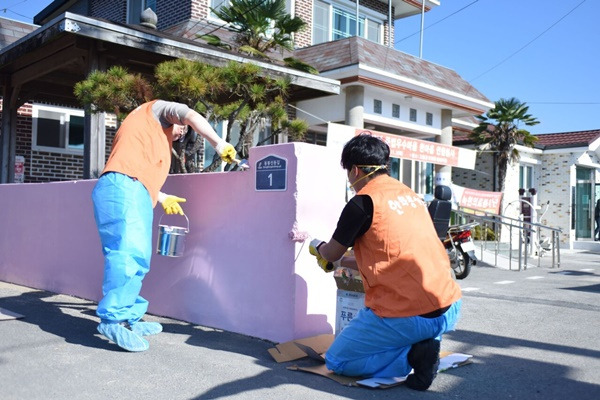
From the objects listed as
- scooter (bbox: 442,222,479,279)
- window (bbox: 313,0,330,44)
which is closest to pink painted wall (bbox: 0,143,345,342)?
scooter (bbox: 442,222,479,279)

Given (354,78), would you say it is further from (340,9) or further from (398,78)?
(340,9)

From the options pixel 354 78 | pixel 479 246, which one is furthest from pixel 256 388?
pixel 479 246

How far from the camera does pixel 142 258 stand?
14.8 ft

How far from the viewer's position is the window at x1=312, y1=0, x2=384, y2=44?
55.9 ft

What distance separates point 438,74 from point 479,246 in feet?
15.7

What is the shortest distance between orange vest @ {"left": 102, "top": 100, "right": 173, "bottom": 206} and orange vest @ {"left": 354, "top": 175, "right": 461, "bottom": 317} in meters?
1.85

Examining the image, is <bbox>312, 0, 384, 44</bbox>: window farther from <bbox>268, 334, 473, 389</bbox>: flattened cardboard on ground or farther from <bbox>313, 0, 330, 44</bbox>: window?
<bbox>268, 334, 473, 389</bbox>: flattened cardboard on ground

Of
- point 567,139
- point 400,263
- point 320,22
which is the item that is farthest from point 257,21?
point 567,139

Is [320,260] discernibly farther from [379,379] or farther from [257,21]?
[257,21]

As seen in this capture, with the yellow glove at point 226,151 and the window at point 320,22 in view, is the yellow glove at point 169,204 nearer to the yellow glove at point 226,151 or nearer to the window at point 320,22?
the yellow glove at point 226,151

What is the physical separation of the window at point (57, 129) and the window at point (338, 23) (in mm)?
7202

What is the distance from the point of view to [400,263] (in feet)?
11.6

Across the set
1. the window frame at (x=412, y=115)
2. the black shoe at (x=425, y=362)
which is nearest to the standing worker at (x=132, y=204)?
the black shoe at (x=425, y=362)

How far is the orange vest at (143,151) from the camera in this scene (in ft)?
15.1
